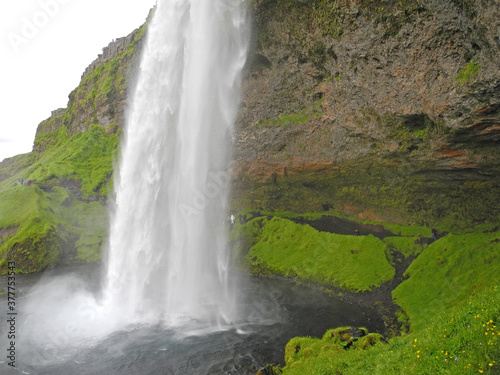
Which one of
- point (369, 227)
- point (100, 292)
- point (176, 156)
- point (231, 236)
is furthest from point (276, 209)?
point (100, 292)

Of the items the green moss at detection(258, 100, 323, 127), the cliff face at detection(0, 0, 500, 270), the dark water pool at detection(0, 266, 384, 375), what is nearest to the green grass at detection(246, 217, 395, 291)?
the cliff face at detection(0, 0, 500, 270)

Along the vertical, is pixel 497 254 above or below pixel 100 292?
above

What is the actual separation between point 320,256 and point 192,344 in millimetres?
18098

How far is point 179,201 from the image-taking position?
32.3 meters

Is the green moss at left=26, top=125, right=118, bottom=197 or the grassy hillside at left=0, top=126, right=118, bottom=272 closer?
the grassy hillside at left=0, top=126, right=118, bottom=272

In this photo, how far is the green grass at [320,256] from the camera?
2905 centimetres

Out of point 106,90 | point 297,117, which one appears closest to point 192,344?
point 297,117

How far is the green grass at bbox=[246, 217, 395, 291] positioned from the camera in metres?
29.0

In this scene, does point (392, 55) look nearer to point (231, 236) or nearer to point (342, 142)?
point (342, 142)

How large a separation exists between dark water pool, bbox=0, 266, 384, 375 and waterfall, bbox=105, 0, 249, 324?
6453 millimetres

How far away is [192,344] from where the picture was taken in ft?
65.2

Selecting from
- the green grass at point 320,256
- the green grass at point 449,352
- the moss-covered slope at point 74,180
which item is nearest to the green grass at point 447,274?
the green grass at point 320,256

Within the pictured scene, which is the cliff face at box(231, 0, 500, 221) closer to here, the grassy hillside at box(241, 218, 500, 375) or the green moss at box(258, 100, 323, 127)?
the green moss at box(258, 100, 323, 127)

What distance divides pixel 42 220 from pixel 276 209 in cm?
3331
